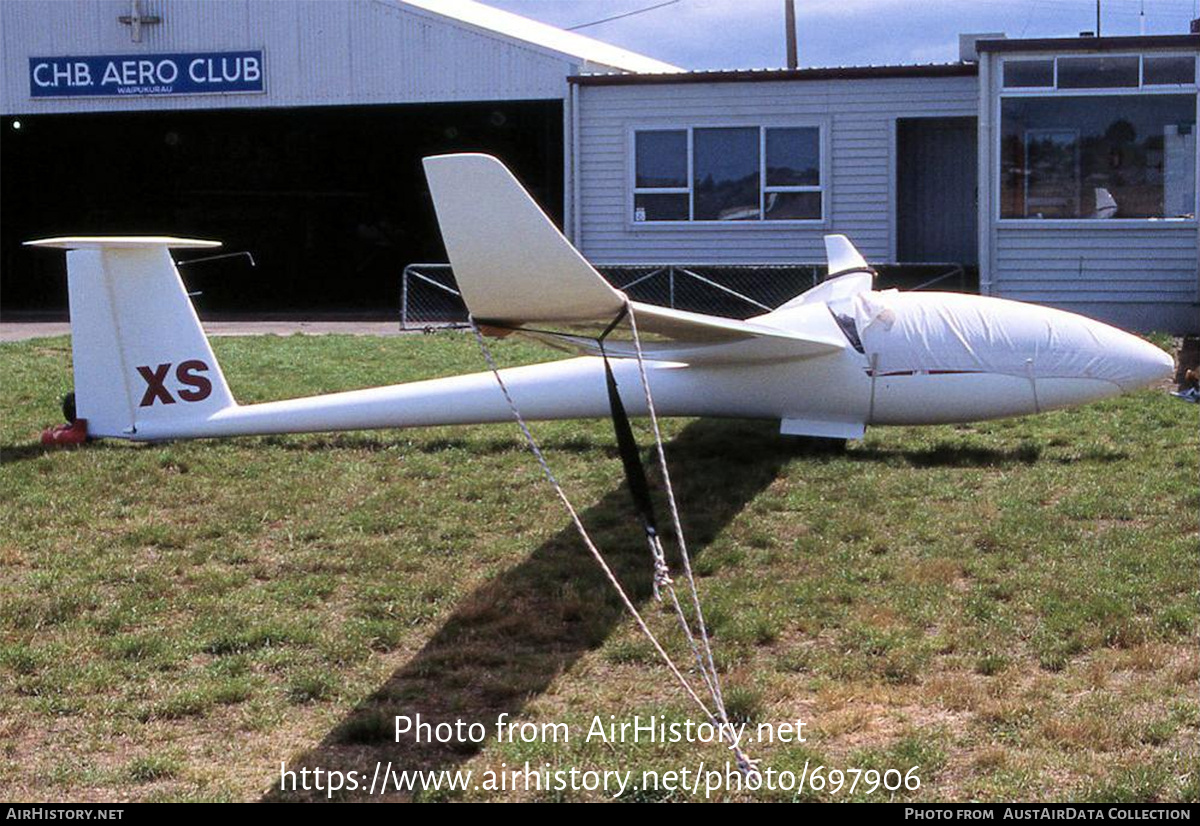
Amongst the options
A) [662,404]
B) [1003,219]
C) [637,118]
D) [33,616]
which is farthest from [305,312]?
[33,616]

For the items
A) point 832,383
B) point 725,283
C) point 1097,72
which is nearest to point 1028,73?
point 1097,72

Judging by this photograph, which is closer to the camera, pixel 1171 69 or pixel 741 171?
pixel 1171 69

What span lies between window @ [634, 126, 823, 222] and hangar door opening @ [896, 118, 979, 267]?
84.9 inches

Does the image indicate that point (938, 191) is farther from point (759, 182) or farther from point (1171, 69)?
point (1171, 69)

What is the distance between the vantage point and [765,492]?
831cm

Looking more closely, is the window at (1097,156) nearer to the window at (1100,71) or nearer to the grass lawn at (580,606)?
the window at (1100,71)

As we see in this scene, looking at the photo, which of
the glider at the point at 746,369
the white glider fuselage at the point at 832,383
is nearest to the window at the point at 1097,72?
the glider at the point at 746,369

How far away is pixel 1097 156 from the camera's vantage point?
1792cm

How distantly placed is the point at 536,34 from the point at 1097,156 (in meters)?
12.7

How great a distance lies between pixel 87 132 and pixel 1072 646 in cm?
2783

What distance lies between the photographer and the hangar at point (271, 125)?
72.9 ft

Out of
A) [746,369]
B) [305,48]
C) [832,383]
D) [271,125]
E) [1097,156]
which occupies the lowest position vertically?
[832,383]

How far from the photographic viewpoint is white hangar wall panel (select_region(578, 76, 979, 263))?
20.7 meters

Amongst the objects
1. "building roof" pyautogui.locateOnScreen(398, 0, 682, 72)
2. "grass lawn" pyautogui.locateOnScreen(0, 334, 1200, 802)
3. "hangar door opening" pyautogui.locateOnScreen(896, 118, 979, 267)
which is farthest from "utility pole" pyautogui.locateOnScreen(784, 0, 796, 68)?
"grass lawn" pyautogui.locateOnScreen(0, 334, 1200, 802)
